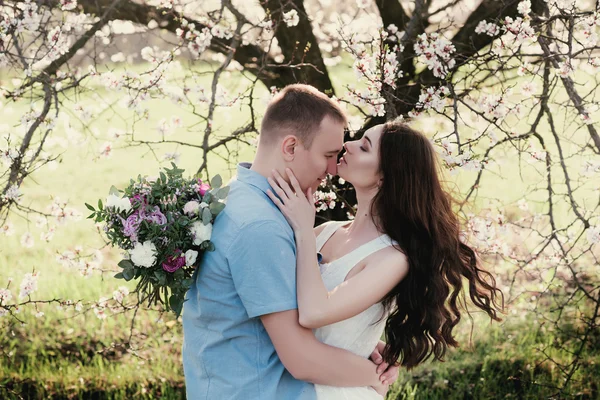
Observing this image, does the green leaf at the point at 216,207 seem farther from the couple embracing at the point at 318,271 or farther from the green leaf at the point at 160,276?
the green leaf at the point at 160,276

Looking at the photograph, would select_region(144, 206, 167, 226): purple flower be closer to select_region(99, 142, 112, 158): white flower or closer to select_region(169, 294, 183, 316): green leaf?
select_region(169, 294, 183, 316): green leaf

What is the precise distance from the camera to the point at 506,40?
3391mm

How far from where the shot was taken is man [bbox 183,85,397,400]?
196 centimetres

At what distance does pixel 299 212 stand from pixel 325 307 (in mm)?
309

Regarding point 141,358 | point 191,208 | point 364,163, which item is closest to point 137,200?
point 191,208

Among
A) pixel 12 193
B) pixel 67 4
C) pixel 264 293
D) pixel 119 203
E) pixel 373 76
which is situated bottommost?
pixel 264 293

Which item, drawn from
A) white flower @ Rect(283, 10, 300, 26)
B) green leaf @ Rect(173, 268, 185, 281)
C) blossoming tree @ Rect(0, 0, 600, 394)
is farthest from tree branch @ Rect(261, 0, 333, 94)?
green leaf @ Rect(173, 268, 185, 281)

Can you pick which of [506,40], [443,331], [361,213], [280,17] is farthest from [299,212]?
[280,17]

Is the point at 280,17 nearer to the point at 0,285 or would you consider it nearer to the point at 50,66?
the point at 50,66

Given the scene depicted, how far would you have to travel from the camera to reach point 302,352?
2.00m

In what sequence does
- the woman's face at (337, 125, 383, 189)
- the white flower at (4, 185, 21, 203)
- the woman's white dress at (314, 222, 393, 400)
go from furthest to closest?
1. the white flower at (4, 185, 21, 203)
2. the woman's face at (337, 125, 383, 189)
3. the woman's white dress at (314, 222, 393, 400)

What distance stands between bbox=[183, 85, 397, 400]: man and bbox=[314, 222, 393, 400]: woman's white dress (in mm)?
67

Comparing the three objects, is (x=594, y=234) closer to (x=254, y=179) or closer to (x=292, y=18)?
(x=292, y=18)

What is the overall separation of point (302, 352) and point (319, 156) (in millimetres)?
604
